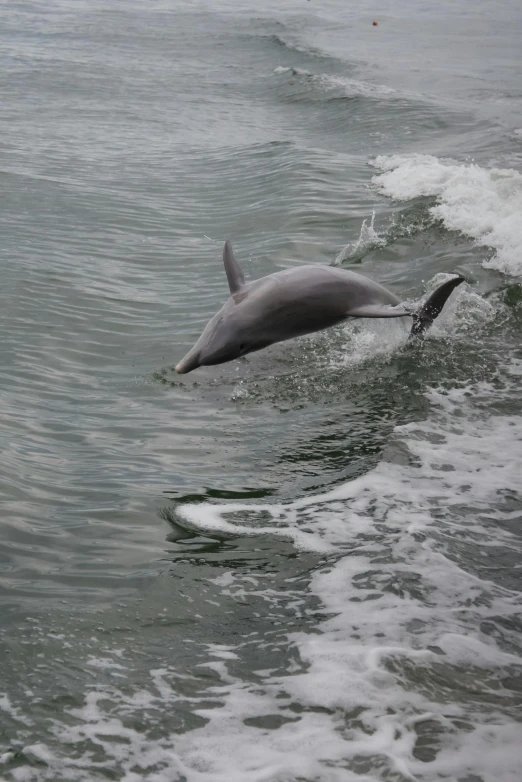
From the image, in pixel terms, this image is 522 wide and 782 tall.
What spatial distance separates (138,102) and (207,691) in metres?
23.4

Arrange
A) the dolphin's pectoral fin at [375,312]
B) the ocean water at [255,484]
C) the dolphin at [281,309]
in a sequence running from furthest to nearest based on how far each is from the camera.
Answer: the dolphin's pectoral fin at [375,312] < the dolphin at [281,309] < the ocean water at [255,484]

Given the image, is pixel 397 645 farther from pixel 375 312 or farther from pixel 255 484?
pixel 375 312

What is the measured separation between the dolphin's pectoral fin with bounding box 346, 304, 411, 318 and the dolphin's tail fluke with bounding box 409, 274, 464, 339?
13.2 inches

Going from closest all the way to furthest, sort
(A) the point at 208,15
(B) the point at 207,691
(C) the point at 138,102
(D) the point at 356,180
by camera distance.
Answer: (B) the point at 207,691, (D) the point at 356,180, (C) the point at 138,102, (A) the point at 208,15

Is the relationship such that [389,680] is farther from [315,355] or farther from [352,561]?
[315,355]

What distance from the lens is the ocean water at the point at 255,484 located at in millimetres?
4828

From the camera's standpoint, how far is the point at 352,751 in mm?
4648

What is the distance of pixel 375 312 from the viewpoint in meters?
8.82

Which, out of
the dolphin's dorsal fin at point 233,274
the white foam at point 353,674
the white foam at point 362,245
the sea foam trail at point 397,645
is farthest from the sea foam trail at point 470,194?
the white foam at point 353,674

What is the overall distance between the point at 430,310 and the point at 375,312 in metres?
1.22

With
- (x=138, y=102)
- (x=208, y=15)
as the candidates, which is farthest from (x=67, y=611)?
(x=208, y=15)

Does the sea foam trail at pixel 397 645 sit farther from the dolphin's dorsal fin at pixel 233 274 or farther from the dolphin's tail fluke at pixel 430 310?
the dolphin's dorsal fin at pixel 233 274

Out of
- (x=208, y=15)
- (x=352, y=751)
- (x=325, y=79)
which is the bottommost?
(x=352, y=751)

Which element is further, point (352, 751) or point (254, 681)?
point (254, 681)
